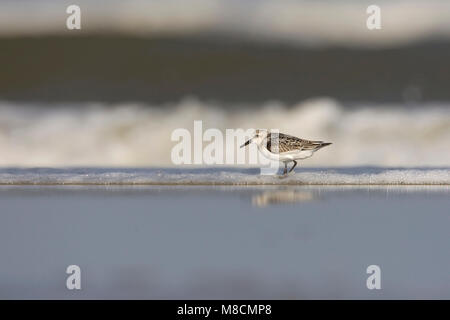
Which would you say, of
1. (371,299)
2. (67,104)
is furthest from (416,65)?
(371,299)

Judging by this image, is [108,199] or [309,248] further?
[108,199]

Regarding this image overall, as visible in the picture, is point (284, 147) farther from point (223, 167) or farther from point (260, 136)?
point (223, 167)

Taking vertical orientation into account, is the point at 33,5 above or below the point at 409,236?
above

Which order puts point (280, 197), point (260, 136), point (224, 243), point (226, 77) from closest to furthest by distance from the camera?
Result: 1. point (224, 243)
2. point (280, 197)
3. point (260, 136)
4. point (226, 77)

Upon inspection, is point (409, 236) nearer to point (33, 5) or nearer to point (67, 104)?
point (67, 104)

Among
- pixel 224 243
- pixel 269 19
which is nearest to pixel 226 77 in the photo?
pixel 269 19

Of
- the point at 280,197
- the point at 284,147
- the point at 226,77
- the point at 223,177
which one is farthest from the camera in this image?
the point at 226,77
